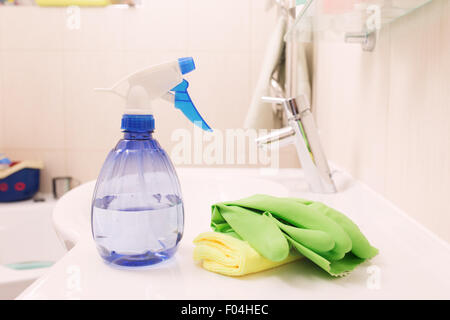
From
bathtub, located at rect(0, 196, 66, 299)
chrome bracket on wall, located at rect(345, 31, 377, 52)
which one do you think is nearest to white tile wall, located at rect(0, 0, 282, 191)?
bathtub, located at rect(0, 196, 66, 299)

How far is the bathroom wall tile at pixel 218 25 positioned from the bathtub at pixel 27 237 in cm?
91

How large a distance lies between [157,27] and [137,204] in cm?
131

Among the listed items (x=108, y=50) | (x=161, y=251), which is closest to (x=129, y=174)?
(x=161, y=251)

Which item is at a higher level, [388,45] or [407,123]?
[388,45]

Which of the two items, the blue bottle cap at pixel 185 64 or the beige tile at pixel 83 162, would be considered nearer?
the blue bottle cap at pixel 185 64

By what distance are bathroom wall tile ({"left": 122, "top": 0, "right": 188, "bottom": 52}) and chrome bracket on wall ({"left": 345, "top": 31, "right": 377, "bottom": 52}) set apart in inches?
37.6

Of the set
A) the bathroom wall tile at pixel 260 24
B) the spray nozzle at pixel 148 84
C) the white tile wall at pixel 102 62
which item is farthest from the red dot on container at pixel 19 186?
the spray nozzle at pixel 148 84

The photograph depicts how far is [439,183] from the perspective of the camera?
454 millimetres

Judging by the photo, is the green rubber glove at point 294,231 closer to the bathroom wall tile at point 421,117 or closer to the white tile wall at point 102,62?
the bathroom wall tile at point 421,117

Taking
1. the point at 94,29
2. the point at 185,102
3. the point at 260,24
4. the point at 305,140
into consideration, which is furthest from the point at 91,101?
the point at 185,102

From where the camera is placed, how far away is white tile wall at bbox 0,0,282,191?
155 centimetres

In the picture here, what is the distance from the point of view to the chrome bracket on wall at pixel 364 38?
695mm
